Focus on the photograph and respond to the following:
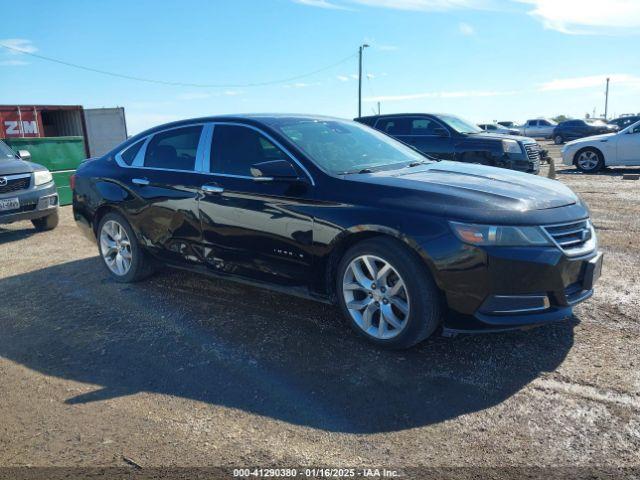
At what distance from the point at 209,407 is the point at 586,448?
199cm

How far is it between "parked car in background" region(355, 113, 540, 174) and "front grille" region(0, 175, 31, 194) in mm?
6704

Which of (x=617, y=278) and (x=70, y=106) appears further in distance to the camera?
(x=70, y=106)

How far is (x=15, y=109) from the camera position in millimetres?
18891

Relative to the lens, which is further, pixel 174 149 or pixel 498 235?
pixel 174 149

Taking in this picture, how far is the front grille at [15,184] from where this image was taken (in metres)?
7.82

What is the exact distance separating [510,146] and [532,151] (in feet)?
2.68

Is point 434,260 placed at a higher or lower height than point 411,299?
higher

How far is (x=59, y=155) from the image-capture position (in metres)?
11.4

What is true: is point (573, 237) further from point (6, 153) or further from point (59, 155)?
point (59, 155)

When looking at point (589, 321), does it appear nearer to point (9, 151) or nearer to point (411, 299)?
point (411, 299)

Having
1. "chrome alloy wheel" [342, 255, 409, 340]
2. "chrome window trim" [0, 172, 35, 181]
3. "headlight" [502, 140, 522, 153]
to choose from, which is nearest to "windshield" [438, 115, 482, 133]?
"headlight" [502, 140, 522, 153]

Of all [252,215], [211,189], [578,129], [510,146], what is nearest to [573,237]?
[252,215]

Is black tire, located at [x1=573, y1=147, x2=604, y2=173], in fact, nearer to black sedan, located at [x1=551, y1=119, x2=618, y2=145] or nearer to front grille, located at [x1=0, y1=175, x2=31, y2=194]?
front grille, located at [x1=0, y1=175, x2=31, y2=194]

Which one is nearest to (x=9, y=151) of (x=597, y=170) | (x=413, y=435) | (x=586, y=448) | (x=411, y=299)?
(x=411, y=299)
